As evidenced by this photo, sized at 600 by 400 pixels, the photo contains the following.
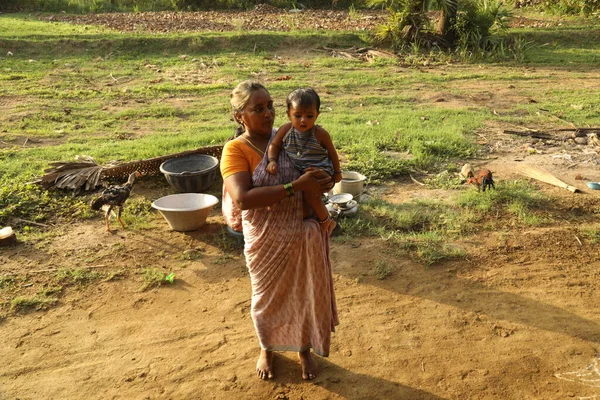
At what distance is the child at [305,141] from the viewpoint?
245 cm

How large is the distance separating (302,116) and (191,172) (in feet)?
9.32

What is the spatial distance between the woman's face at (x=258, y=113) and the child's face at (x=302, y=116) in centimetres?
12

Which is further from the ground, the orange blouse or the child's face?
the child's face

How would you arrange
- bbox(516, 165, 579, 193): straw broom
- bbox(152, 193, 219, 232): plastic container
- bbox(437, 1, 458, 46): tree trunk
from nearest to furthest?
1. bbox(152, 193, 219, 232): plastic container
2. bbox(516, 165, 579, 193): straw broom
3. bbox(437, 1, 458, 46): tree trunk

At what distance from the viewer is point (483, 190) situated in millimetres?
5230

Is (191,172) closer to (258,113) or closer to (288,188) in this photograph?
(258,113)

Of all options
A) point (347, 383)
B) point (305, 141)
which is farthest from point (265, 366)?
point (305, 141)

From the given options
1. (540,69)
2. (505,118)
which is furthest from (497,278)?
(540,69)

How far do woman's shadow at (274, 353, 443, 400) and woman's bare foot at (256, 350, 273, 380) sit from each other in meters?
0.05

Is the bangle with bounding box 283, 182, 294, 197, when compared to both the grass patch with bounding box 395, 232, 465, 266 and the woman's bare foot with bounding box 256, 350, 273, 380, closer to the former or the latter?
the woman's bare foot with bounding box 256, 350, 273, 380

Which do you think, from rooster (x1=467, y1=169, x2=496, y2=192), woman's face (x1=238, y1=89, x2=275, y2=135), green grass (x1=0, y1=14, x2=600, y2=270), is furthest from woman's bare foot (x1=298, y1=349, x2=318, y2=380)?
rooster (x1=467, y1=169, x2=496, y2=192)

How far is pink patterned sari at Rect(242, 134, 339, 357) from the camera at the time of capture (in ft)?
8.64

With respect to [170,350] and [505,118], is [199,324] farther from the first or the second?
[505,118]

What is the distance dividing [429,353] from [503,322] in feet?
2.03
